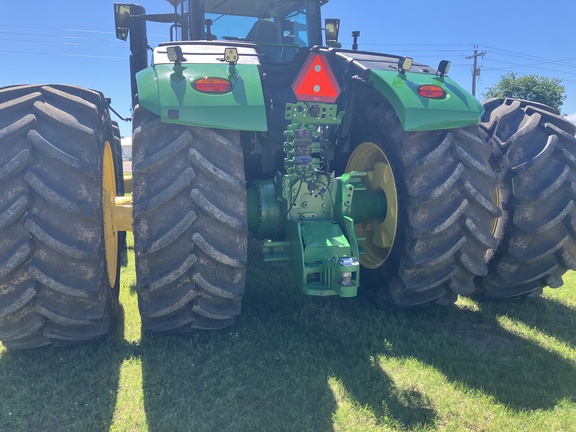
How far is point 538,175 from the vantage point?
3.40 m

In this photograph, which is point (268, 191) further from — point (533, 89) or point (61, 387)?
point (533, 89)

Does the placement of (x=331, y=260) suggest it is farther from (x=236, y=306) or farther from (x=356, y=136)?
(x=356, y=136)

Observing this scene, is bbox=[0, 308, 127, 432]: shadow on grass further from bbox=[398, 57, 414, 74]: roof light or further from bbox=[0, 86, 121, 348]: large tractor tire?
bbox=[398, 57, 414, 74]: roof light

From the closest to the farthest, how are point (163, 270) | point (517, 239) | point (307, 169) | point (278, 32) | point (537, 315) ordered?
point (163, 270) < point (307, 169) < point (517, 239) < point (537, 315) < point (278, 32)

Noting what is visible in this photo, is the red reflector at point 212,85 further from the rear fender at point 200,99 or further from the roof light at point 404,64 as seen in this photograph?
the roof light at point 404,64

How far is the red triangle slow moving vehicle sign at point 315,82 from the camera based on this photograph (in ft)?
10.0

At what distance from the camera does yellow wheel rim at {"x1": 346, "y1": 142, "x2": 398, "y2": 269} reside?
3.49 meters

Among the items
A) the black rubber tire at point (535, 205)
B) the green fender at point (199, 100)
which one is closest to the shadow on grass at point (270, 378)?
the black rubber tire at point (535, 205)

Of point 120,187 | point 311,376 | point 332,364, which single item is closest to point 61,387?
point 311,376

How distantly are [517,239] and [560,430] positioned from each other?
149 centimetres

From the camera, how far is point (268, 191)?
3449 millimetres

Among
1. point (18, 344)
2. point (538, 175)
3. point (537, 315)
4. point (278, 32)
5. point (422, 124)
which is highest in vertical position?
point (278, 32)

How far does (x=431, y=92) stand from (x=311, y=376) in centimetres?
204

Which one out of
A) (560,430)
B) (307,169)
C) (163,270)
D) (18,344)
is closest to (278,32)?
(307,169)
